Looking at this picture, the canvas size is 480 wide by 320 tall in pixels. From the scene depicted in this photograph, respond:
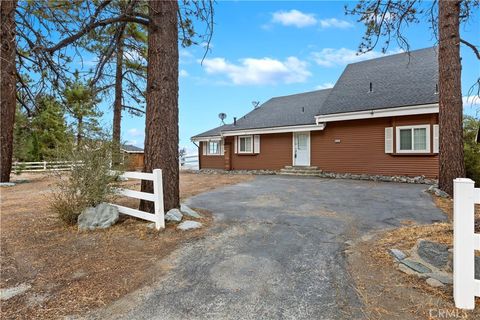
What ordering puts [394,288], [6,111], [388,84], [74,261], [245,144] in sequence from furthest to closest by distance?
[245,144] < [388,84] < [6,111] < [74,261] < [394,288]

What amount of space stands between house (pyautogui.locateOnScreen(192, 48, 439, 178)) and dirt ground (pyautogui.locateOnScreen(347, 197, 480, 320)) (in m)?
8.66

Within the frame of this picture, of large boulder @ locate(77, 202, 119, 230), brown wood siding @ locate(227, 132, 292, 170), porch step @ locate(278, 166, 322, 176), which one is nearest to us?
large boulder @ locate(77, 202, 119, 230)

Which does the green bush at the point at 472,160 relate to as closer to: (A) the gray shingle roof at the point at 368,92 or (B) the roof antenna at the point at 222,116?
(A) the gray shingle roof at the point at 368,92

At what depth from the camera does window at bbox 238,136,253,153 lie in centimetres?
1723

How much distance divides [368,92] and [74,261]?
1369 centimetres

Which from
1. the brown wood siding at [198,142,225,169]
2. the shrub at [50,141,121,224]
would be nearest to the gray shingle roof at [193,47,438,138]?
the brown wood siding at [198,142,225,169]

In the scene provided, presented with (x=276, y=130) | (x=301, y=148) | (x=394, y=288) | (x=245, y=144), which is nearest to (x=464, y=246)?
(x=394, y=288)

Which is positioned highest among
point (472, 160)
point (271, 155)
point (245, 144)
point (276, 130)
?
point (276, 130)

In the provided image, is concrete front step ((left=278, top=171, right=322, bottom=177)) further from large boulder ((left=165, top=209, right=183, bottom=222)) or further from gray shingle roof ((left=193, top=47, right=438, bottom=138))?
large boulder ((left=165, top=209, right=183, bottom=222))

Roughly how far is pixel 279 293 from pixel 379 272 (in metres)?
1.24

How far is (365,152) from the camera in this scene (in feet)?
42.2

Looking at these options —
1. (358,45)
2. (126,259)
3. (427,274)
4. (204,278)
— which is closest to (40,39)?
(126,259)

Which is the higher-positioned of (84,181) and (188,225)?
(84,181)

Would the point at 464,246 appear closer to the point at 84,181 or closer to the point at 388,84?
the point at 84,181
